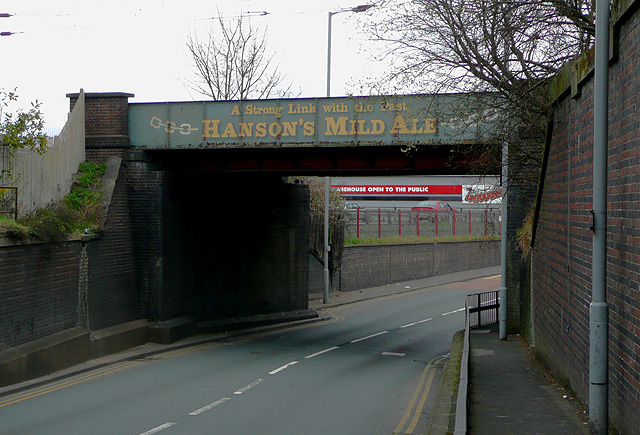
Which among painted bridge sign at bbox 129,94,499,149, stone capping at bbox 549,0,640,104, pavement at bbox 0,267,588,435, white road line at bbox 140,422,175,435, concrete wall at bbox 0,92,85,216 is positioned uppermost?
painted bridge sign at bbox 129,94,499,149

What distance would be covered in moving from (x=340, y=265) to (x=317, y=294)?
2.52 meters

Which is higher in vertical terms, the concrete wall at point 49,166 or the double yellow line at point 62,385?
the concrete wall at point 49,166

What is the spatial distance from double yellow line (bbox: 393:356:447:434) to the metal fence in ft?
78.0

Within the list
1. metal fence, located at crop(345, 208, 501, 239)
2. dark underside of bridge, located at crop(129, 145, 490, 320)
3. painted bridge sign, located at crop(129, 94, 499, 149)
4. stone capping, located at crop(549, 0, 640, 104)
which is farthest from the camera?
metal fence, located at crop(345, 208, 501, 239)

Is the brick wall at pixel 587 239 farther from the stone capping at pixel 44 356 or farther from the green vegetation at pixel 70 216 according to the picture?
the green vegetation at pixel 70 216

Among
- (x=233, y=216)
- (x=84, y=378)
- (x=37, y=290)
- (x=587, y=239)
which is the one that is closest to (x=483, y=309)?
(x=233, y=216)

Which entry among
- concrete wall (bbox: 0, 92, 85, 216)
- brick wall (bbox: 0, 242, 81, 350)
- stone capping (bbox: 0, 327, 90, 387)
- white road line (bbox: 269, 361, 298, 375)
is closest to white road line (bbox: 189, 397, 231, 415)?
white road line (bbox: 269, 361, 298, 375)

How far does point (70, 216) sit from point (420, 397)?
1040 centimetres

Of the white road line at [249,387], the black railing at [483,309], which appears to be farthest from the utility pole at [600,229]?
the black railing at [483,309]

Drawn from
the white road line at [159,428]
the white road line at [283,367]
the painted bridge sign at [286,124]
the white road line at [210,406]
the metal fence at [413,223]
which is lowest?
the white road line at [283,367]

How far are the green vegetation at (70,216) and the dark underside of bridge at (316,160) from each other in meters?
2.14

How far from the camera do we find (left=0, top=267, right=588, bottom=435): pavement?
9.22m

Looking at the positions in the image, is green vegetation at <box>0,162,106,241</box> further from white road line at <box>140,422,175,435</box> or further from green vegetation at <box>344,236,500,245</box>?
green vegetation at <box>344,236,500,245</box>

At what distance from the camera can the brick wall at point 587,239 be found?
705cm
